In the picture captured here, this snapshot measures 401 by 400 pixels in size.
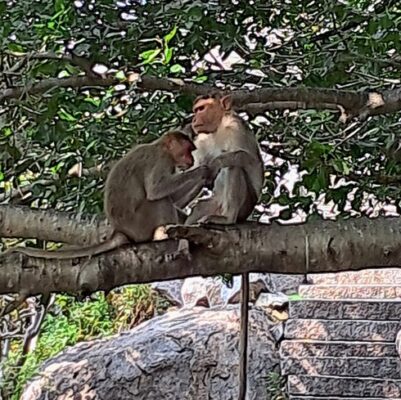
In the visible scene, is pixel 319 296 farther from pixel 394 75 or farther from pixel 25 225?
pixel 25 225

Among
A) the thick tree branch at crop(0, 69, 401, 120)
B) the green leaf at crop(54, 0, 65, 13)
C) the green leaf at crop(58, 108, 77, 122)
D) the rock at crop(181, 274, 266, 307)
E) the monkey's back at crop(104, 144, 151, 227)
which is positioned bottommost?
the monkey's back at crop(104, 144, 151, 227)

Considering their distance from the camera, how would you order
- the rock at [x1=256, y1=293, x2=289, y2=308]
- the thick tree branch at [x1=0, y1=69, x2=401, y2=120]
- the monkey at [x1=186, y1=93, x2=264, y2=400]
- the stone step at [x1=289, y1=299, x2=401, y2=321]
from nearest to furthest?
the thick tree branch at [x1=0, y1=69, x2=401, y2=120], the monkey at [x1=186, y1=93, x2=264, y2=400], the stone step at [x1=289, y1=299, x2=401, y2=321], the rock at [x1=256, y1=293, x2=289, y2=308]

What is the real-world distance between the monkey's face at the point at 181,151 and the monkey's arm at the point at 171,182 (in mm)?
36

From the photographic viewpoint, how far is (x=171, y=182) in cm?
282

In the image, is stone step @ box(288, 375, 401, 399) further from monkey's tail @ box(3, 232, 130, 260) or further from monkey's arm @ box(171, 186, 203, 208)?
monkey's tail @ box(3, 232, 130, 260)

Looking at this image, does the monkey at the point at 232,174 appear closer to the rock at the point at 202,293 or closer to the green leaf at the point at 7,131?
the green leaf at the point at 7,131

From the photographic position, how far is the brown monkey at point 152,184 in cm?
265

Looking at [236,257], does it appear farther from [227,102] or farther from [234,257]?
[227,102]

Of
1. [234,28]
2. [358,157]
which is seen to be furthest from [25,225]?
[358,157]

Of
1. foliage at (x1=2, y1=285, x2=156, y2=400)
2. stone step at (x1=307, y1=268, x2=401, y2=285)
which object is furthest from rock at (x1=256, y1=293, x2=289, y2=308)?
foliage at (x1=2, y1=285, x2=156, y2=400)

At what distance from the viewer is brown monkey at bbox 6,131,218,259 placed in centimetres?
265

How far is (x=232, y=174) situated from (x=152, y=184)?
252mm

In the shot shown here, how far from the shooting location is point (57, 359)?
18.5 ft

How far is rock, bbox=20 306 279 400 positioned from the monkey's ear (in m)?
3.19
